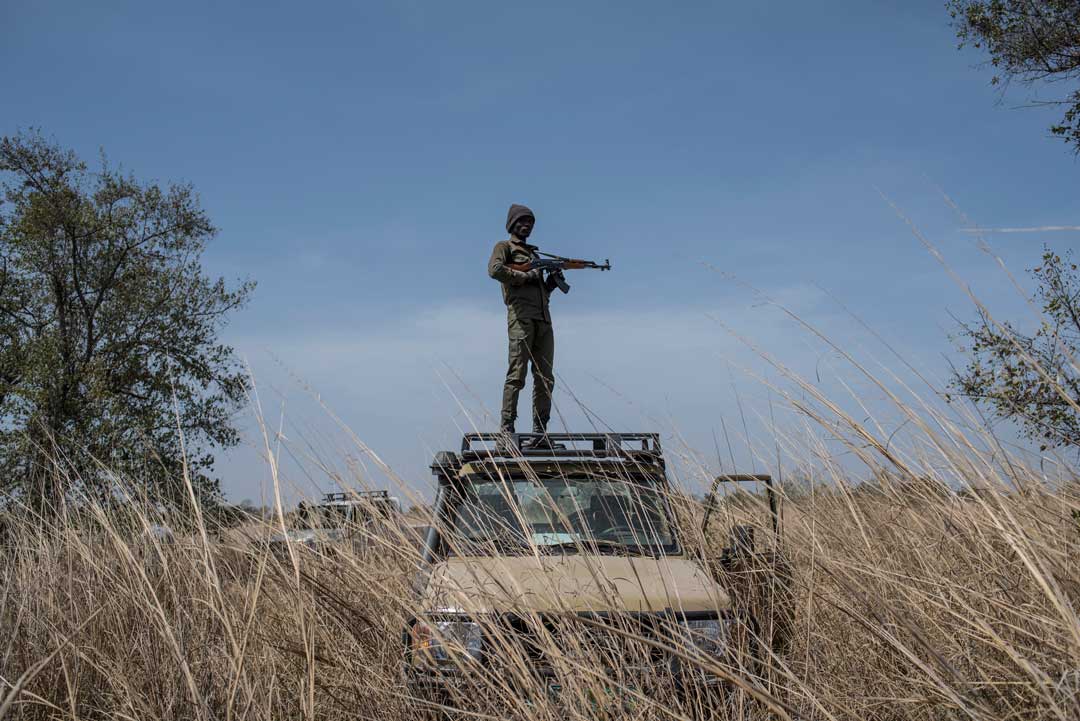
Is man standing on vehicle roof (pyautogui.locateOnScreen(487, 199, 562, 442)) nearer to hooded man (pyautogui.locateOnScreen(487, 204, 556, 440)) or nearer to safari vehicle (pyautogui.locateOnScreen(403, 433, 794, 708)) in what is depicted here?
hooded man (pyautogui.locateOnScreen(487, 204, 556, 440))

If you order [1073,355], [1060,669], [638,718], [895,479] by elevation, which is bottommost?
[638,718]

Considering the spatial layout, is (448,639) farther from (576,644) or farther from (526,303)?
(526,303)

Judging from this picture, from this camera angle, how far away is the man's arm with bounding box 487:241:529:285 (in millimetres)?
5992

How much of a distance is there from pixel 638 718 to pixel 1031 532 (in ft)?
3.47

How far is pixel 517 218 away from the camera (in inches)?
245

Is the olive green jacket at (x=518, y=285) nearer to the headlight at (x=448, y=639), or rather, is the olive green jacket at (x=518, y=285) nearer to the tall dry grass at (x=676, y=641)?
the tall dry grass at (x=676, y=641)

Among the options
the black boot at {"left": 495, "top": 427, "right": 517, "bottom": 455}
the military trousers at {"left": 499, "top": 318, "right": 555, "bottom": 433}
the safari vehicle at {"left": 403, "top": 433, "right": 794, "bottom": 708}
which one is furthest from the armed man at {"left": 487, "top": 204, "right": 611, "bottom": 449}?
the black boot at {"left": 495, "top": 427, "right": 517, "bottom": 455}

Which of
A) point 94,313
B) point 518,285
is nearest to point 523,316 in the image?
point 518,285

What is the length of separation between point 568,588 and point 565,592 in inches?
7.5

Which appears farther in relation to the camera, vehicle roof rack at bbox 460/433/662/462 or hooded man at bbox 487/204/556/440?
hooded man at bbox 487/204/556/440

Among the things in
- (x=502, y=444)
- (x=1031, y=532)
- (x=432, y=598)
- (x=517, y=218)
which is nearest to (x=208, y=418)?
(x=517, y=218)

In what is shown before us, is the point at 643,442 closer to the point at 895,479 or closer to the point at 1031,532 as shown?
the point at 895,479

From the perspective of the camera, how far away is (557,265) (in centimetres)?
619

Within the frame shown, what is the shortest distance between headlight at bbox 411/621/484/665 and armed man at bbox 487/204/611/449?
3.25m
